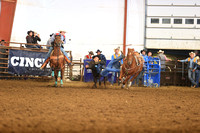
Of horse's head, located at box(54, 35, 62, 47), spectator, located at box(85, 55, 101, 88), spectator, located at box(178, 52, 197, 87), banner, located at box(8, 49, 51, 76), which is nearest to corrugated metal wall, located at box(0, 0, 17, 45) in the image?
banner, located at box(8, 49, 51, 76)

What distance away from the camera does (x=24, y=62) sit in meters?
15.0

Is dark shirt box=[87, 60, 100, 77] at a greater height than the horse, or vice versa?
the horse

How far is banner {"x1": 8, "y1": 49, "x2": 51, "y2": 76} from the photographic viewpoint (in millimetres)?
14898

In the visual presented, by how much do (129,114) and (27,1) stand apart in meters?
15.4

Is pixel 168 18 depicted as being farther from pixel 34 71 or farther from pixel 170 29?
pixel 34 71

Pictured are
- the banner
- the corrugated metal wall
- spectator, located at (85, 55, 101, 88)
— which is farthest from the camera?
the corrugated metal wall

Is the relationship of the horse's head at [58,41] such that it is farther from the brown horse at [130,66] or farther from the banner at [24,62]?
the banner at [24,62]

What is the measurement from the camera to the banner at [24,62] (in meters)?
14.9

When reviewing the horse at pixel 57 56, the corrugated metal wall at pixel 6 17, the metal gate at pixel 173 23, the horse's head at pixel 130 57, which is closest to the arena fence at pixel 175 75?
the metal gate at pixel 173 23

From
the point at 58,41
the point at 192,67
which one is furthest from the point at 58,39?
the point at 192,67

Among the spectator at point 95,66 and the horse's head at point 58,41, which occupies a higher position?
the horse's head at point 58,41

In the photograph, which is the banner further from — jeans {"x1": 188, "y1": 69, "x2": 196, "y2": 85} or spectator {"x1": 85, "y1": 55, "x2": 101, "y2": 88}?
jeans {"x1": 188, "y1": 69, "x2": 196, "y2": 85}

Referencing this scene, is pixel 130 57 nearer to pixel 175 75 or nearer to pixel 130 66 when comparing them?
pixel 130 66

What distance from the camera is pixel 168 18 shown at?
19.3m
